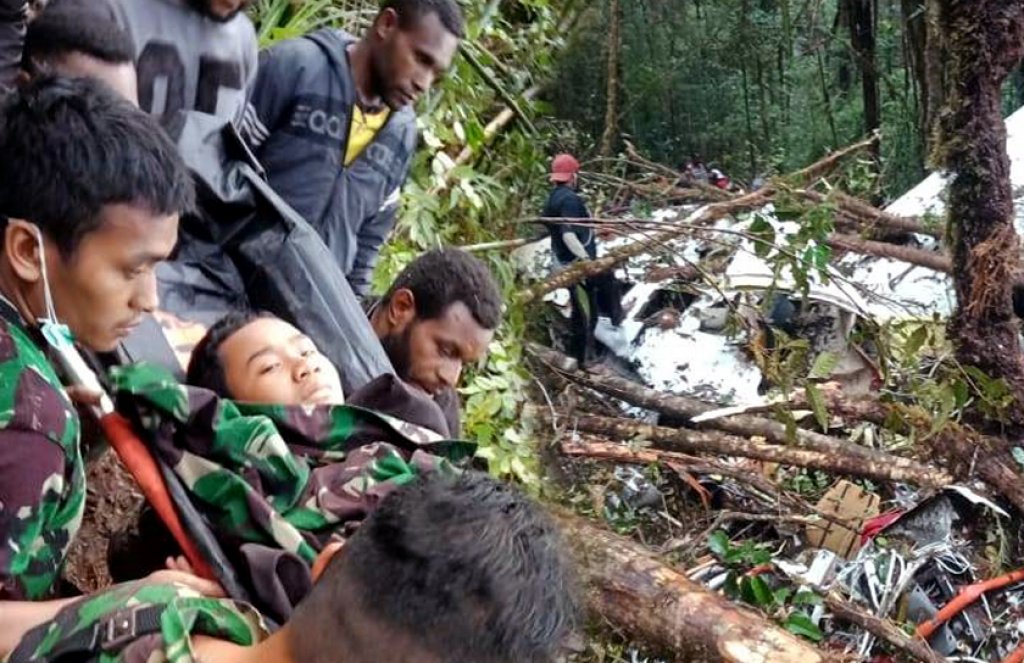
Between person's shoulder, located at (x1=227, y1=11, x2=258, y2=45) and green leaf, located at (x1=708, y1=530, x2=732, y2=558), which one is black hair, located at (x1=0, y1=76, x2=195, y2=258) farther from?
green leaf, located at (x1=708, y1=530, x2=732, y2=558)

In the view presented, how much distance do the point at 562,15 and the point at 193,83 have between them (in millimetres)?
3287

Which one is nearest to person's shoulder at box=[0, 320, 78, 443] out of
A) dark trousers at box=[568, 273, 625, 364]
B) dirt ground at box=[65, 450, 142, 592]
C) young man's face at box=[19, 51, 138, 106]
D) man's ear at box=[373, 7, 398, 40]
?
young man's face at box=[19, 51, 138, 106]

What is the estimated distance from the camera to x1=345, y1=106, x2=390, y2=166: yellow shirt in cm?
222

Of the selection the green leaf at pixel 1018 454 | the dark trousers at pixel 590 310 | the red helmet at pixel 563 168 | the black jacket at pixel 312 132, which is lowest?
the dark trousers at pixel 590 310

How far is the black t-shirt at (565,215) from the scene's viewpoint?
4262 millimetres

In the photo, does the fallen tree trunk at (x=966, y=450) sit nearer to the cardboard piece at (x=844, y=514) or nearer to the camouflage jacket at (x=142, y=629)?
the cardboard piece at (x=844, y=514)

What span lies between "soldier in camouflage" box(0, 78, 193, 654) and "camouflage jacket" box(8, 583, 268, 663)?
0.05 m

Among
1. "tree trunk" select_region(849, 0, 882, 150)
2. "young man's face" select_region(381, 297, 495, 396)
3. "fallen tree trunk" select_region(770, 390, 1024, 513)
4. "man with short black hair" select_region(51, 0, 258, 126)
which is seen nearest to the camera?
"man with short black hair" select_region(51, 0, 258, 126)

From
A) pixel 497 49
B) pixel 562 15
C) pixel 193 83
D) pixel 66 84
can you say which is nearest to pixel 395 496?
pixel 66 84

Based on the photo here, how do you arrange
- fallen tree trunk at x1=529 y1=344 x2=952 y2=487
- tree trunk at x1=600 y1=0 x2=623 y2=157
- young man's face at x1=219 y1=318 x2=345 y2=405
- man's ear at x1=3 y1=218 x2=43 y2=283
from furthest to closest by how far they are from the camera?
tree trunk at x1=600 y1=0 x2=623 y2=157 → fallen tree trunk at x1=529 y1=344 x2=952 y2=487 → young man's face at x1=219 y1=318 x2=345 y2=405 → man's ear at x1=3 y1=218 x2=43 y2=283

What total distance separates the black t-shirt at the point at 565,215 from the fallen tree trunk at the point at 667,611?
158 cm

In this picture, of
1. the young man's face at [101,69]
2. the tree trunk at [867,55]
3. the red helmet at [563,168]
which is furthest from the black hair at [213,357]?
the tree trunk at [867,55]

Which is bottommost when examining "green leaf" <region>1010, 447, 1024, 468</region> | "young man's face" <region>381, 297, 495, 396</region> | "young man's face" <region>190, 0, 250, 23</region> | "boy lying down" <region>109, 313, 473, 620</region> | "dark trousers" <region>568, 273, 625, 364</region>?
"dark trousers" <region>568, 273, 625, 364</region>

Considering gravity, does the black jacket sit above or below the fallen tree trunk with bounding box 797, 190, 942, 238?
above
